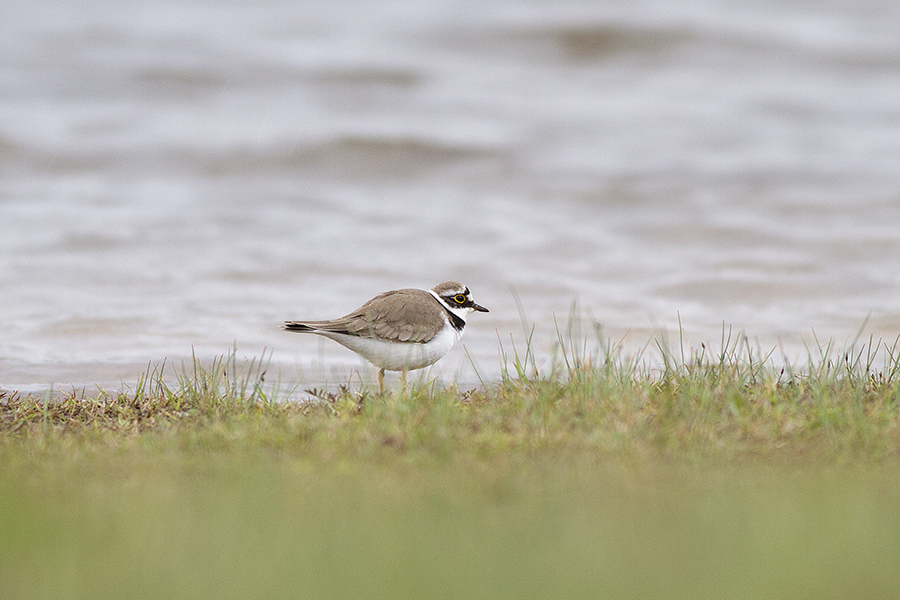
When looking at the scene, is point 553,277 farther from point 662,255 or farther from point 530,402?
point 530,402

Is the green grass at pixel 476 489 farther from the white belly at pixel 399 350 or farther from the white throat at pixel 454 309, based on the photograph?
the white throat at pixel 454 309

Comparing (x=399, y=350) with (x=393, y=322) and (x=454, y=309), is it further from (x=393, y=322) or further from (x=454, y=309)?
(x=454, y=309)

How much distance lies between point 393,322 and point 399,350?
0.25 m

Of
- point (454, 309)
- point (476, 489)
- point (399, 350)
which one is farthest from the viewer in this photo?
point (454, 309)

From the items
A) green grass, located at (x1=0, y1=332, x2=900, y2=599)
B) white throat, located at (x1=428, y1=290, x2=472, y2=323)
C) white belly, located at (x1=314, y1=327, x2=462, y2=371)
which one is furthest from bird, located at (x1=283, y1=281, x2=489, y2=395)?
green grass, located at (x1=0, y1=332, x2=900, y2=599)

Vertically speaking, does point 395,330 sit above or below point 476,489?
above

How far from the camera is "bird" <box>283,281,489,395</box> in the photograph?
351 inches

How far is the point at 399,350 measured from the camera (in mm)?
8906

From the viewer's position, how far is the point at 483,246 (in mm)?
16047

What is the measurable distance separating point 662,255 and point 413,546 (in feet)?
37.7

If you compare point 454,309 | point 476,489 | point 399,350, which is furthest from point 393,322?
point 476,489

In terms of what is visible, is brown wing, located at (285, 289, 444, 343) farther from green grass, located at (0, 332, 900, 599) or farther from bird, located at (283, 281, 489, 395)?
green grass, located at (0, 332, 900, 599)

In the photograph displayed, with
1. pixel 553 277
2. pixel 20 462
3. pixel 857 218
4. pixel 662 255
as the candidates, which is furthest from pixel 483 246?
pixel 20 462

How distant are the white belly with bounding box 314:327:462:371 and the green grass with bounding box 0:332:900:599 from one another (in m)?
0.68
